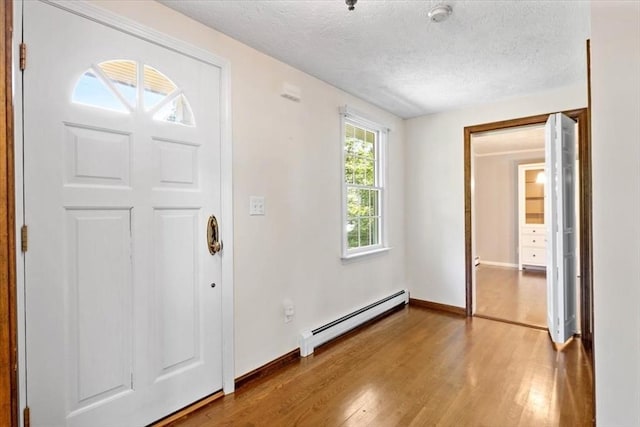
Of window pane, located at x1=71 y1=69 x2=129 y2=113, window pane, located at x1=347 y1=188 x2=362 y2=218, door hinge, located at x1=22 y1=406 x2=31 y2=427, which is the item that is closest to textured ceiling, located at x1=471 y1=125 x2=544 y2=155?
window pane, located at x1=347 y1=188 x2=362 y2=218

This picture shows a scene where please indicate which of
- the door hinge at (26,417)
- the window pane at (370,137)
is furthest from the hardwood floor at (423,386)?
the window pane at (370,137)

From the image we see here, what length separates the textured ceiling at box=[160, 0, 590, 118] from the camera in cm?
185

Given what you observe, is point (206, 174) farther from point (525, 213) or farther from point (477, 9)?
point (525, 213)

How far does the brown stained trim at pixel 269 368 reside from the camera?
2230 mm

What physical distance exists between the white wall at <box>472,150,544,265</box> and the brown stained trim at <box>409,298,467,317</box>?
3240 millimetres

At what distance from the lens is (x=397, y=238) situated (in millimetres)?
4098

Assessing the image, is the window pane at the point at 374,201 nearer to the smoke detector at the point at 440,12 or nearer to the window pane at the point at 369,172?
the window pane at the point at 369,172

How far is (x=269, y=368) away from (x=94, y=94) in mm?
2069

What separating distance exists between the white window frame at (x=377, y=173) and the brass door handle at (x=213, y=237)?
140cm

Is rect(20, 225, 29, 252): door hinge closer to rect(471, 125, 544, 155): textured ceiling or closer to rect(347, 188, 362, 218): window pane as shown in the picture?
rect(347, 188, 362, 218): window pane

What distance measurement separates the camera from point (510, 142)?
571 centimetres

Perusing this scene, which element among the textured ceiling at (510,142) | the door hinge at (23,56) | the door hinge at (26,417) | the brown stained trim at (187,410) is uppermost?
the textured ceiling at (510,142)

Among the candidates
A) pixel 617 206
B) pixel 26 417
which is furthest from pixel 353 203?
pixel 26 417

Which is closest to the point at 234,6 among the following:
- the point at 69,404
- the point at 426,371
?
the point at 69,404
